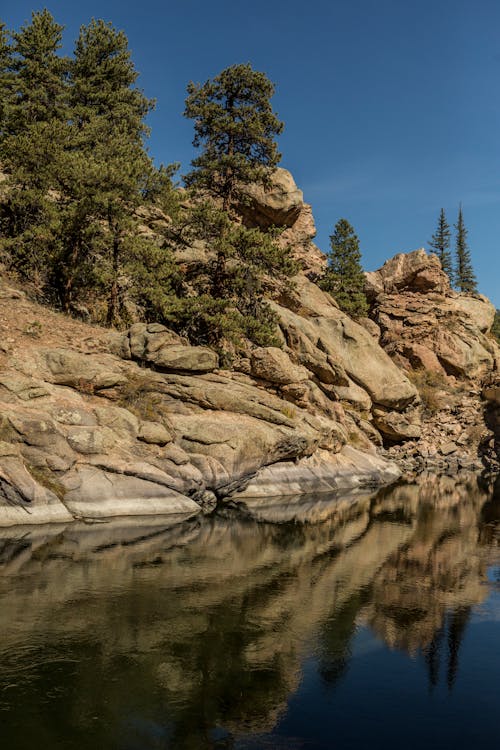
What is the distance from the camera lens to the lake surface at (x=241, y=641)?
34.8 ft

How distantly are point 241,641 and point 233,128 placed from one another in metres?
37.3

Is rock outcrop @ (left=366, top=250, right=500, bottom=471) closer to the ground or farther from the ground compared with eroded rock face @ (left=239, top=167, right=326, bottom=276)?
closer to the ground

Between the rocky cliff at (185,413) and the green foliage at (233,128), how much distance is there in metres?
9.90

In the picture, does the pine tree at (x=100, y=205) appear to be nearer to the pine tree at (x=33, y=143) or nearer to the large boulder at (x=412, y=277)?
the pine tree at (x=33, y=143)

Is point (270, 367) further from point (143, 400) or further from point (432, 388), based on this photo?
point (432, 388)

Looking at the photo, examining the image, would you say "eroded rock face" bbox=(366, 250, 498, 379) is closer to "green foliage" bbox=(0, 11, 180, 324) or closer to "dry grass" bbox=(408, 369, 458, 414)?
"dry grass" bbox=(408, 369, 458, 414)

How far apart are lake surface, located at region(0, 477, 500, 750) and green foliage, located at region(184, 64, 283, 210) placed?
28.0 metres

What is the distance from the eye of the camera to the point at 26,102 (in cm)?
4728

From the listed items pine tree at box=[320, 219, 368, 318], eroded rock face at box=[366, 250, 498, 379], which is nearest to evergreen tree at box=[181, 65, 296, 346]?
pine tree at box=[320, 219, 368, 318]

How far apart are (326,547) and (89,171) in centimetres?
2720

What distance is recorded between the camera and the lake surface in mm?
10609

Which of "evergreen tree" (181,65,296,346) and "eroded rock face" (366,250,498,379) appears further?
"eroded rock face" (366,250,498,379)

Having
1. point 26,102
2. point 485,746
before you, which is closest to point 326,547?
point 485,746

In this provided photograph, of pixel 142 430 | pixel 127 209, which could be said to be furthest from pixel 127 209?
pixel 142 430
